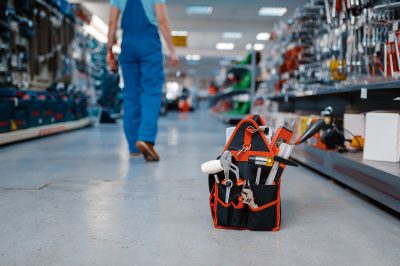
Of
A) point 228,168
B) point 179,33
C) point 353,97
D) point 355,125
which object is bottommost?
point 228,168

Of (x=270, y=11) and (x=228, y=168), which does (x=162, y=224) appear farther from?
(x=270, y=11)

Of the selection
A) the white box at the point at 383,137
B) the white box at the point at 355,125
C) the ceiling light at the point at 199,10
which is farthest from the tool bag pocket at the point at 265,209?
the ceiling light at the point at 199,10

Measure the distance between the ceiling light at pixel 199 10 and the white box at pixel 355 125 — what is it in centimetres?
1019

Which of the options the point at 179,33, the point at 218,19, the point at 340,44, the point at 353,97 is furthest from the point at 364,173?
the point at 179,33

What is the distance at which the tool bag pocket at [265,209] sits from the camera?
166 cm

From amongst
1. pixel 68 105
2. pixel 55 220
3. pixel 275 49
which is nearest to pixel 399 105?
pixel 55 220

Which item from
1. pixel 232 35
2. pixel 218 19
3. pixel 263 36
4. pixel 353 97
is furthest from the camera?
pixel 232 35

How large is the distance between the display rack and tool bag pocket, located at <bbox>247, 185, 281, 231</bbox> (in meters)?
3.51

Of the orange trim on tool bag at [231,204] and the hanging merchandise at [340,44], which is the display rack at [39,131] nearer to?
the hanging merchandise at [340,44]

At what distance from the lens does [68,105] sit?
283 inches

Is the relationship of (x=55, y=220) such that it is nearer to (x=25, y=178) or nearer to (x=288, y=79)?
(x=25, y=178)

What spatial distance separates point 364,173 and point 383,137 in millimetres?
299

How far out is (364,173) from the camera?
2205 mm

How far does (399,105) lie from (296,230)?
1487mm
